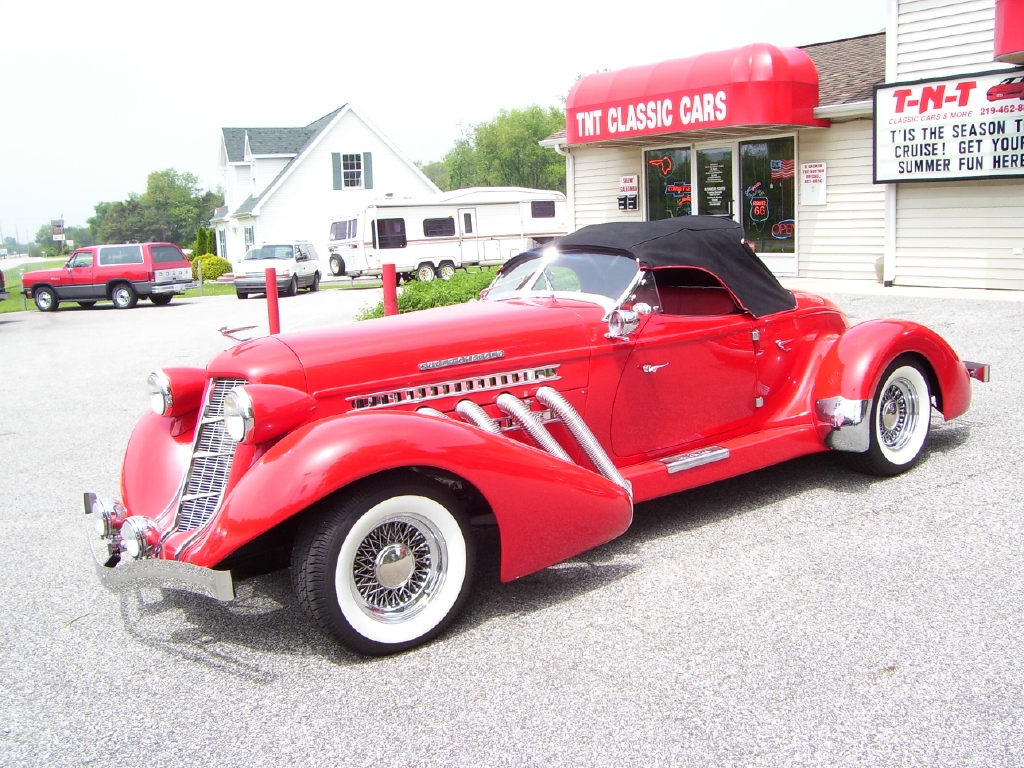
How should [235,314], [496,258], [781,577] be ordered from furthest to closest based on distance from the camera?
1. [496,258]
2. [235,314]
3. [781,577]

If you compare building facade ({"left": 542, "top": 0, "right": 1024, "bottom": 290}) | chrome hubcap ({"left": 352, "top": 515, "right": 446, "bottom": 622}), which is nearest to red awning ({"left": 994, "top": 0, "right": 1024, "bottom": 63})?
building facade ({"left": 542, "top": 0, "right": 1024, "bottom": 290})

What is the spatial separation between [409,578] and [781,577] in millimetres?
1772

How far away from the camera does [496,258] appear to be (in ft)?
101

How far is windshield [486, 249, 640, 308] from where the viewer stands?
201 inches

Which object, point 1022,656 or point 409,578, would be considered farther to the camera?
point 409,578

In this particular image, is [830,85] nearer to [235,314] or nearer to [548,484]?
[235,314]

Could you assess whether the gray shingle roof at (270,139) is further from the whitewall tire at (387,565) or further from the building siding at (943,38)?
the whitewall tire at (387,565)

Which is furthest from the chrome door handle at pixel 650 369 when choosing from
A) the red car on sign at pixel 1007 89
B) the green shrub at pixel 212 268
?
the green shrub at pixel 212 268

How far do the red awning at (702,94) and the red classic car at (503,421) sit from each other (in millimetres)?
9220

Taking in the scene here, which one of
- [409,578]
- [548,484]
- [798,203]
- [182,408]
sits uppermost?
[798,203]

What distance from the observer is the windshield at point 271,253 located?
1115 inches

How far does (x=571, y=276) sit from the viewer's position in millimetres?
5332

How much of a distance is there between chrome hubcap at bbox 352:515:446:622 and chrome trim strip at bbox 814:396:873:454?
2755 millimetres

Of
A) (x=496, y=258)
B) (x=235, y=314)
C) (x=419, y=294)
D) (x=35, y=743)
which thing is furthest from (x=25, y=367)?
(x=496, y=258)
